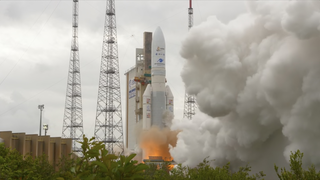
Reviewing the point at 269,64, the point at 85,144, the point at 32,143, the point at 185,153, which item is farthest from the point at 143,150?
the point at 85,144

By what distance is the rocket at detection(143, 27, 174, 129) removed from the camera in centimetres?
5575

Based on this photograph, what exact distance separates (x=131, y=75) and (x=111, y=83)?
12.8m

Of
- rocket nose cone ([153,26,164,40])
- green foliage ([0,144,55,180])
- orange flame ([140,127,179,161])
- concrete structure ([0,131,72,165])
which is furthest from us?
rocket nose cone ([153,26,164,40])

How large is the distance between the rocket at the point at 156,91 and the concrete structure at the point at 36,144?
32.7 ft

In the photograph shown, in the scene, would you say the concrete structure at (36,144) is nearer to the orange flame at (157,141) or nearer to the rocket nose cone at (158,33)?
the orange flame at (157,141)

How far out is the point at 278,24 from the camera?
119 feet

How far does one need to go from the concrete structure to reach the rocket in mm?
9968

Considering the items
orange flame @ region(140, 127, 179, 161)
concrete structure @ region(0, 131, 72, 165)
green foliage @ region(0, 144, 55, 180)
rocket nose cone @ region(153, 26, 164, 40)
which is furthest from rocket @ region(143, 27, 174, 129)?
green foliage @ region(0, 144, 55, 180)

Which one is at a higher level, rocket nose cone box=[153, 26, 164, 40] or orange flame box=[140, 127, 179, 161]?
rocket nose cone box=[153, 26, 164, 40]

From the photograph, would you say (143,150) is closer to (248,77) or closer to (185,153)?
(185,153)

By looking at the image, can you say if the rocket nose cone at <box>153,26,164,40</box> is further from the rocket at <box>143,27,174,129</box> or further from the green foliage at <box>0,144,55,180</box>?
the green foliage at <box>0,144,55,180</box>

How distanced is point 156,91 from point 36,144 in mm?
15359

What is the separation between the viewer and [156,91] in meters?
56.0

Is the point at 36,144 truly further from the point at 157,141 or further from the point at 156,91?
the point at 156,91
